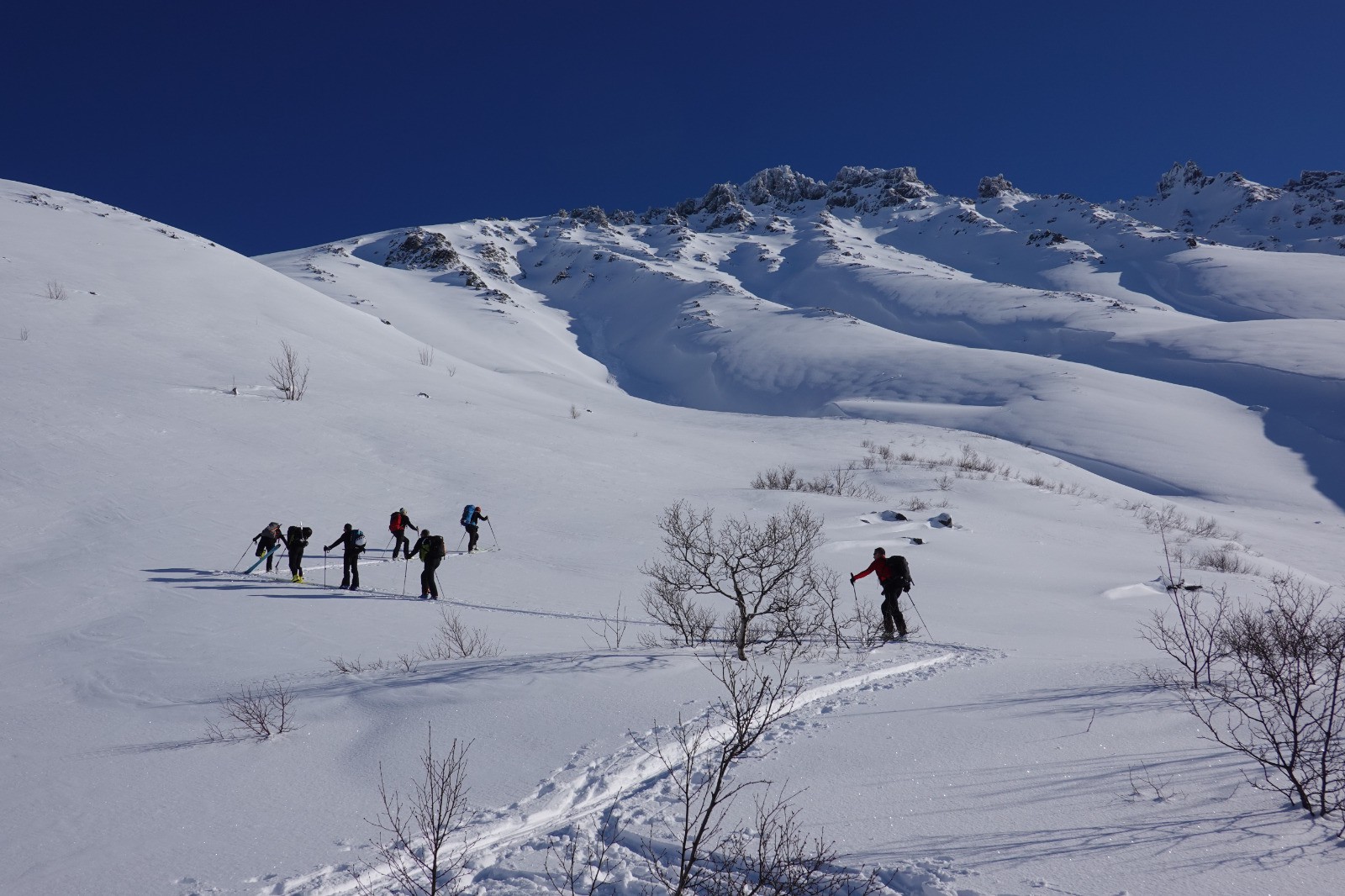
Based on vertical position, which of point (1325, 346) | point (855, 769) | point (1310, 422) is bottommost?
point (855, 769)

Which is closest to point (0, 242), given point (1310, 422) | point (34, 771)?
point (34, 771)

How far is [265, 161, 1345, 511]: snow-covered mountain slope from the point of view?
35.6m

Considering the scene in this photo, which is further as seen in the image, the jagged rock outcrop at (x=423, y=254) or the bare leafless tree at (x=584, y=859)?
the jagged rock outcrop at (x=423, y=254)

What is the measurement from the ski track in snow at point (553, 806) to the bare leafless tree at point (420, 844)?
8cm

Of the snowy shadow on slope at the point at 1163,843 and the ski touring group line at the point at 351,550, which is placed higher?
the ski touring group line at the point at 351,550

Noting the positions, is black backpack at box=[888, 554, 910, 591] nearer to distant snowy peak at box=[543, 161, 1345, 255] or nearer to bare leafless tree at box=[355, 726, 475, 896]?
bare leafless tree at box=[355, 726, 475, 896]

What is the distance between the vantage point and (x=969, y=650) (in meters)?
7.87

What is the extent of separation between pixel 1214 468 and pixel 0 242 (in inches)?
2158

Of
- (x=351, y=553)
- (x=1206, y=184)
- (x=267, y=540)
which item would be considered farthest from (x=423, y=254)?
(x=1206, y=184)

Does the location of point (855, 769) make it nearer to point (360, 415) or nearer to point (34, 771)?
point (34, 771)

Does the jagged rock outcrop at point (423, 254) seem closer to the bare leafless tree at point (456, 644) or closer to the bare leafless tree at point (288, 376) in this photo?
the bare leafless tree at point (288, 376)

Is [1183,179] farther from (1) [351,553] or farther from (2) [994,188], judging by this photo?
(1) [351,553]

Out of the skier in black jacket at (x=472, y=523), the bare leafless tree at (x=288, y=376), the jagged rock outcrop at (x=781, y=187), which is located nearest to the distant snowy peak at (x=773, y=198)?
the jagged rock outcrop at (x=781, y=187)

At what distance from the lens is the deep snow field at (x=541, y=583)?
12.0ft
